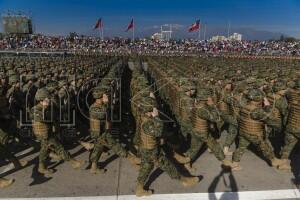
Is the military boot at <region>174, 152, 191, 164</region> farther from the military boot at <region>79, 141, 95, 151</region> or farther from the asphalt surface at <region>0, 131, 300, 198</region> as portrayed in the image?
the military boot at <region>79, 141, 95, 151</region>

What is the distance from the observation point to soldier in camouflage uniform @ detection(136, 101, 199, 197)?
6.33 metres

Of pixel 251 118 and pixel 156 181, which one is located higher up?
pixel 251 118

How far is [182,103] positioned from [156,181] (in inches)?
87.5

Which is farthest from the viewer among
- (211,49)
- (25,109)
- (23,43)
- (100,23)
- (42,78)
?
(211,49)

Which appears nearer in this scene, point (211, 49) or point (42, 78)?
point (42, 78)

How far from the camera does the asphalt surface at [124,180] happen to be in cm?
697

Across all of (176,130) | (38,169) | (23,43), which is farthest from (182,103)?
(23,43)

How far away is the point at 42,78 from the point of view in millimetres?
12547

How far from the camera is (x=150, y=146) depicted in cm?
642

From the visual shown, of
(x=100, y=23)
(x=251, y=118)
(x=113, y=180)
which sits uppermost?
(x=100, y=23)

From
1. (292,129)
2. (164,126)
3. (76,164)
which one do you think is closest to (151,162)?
(164,126)

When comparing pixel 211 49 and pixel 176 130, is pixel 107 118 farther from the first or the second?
pixel 211 49

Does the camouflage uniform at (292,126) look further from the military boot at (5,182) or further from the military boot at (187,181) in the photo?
the military boot at (5,182)

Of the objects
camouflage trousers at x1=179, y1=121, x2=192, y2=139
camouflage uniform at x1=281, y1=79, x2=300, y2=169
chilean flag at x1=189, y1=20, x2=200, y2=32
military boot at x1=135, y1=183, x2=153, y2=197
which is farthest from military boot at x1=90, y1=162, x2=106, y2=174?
chilean flag at x1=189, y1=20, x2=200, y2=32
